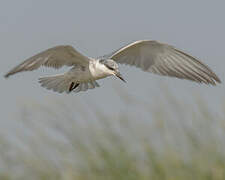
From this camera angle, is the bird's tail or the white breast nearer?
the white breast

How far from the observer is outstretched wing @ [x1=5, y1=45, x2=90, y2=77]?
797 cm

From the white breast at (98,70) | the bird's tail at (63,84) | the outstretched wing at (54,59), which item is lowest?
the bird's tail at (63,84)

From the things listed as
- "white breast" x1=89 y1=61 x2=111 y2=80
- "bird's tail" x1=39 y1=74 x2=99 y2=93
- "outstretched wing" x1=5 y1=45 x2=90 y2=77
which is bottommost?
"bird's tail" x1=39 y1=74 x2=99 y2=93

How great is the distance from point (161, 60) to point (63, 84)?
1700 mm

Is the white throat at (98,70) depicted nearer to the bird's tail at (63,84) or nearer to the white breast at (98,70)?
the white breast at (98,70)

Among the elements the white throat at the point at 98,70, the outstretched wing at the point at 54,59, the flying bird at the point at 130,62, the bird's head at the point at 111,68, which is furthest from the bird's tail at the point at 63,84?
the bird's head at the point at 111,68

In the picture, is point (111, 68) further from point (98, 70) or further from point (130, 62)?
point (130, 62)

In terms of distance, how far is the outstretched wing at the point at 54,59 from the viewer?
26.2 feet

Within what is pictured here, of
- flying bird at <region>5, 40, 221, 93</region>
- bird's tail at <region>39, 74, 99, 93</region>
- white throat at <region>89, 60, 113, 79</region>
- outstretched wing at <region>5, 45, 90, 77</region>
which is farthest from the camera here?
bird's tail at <region>39, 74, 99, 93</region>

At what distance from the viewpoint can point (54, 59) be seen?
897cm

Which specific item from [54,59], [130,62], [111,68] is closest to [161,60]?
[130,62]

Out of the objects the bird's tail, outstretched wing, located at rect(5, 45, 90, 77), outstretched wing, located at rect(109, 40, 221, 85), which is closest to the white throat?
outstretched wing, located at rect(5, 45, 90, 77)

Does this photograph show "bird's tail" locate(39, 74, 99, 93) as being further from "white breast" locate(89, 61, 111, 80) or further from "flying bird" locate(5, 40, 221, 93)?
"white breast" locate(89, 61, 111, 80)

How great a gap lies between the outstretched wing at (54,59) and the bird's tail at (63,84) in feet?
1.09
